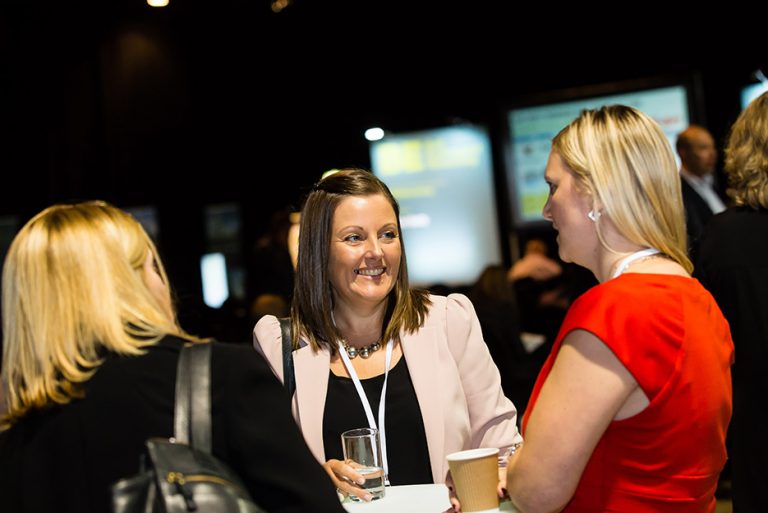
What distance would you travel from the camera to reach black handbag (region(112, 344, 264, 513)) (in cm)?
144

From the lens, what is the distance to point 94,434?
62.1 inches

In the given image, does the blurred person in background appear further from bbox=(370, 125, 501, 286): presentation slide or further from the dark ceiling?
bbox=(370, 125, 501, 286): presentation slide

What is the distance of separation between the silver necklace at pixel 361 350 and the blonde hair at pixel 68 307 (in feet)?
3.63

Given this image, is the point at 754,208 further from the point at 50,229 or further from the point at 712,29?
the point at 712,29

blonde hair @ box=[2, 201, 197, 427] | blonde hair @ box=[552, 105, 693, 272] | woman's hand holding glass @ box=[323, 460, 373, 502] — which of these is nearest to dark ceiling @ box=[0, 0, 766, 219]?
woman's hand holding glass @ box=[323, 460, 373, 502]

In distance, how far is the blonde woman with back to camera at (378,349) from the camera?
103 inches

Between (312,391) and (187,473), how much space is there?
1199 mm

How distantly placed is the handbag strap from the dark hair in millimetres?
1182

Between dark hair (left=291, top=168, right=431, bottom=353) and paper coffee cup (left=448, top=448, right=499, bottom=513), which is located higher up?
dark hair (left=291, top=168, right=431, bottom=353)

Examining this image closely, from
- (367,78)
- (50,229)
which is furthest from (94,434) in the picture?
(367,78)

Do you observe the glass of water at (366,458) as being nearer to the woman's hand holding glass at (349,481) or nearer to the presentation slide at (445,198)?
the woman's hand holding glass at (349,481)

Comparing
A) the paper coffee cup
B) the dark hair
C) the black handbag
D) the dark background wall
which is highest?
the dark background wall

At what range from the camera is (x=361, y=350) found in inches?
110

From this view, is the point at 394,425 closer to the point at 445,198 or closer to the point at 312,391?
the point at 312,391
